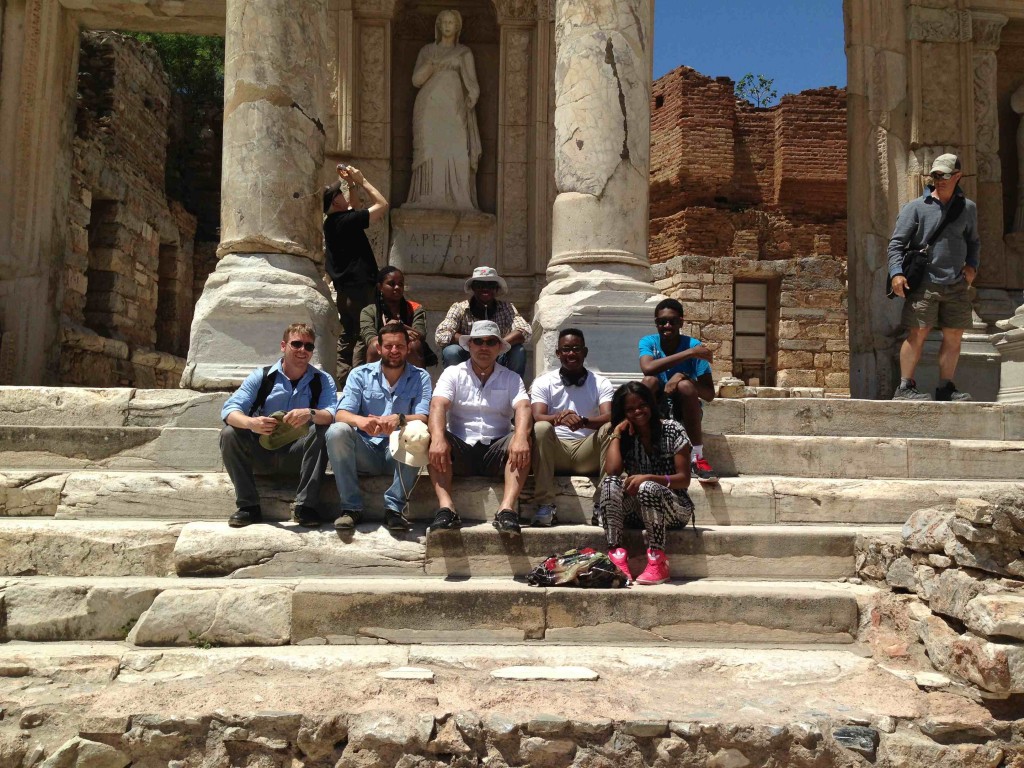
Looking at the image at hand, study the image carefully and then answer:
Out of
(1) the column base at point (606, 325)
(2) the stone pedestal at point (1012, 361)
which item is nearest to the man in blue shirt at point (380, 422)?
(1) the column base at point (606, 325)

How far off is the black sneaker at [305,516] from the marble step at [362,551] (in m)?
0.06

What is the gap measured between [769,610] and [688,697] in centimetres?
87

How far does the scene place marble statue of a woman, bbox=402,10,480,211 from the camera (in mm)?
10211

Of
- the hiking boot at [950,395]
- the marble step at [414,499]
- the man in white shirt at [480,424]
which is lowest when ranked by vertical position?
the marble step at [414,499]

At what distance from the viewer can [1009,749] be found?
409 centimetres

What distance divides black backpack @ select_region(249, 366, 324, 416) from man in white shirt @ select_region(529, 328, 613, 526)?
1.33 m

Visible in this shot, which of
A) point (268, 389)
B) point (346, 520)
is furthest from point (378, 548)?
point (268, 389)

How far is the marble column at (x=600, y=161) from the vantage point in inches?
301

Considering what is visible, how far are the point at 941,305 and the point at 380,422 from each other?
16.9ft

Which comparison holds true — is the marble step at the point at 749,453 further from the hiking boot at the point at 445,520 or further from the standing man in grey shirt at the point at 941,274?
the hiking boot at the point at 445,520

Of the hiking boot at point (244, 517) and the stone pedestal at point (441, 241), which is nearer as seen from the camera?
the hiking boot at point (244, 517)

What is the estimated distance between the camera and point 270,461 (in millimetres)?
5715

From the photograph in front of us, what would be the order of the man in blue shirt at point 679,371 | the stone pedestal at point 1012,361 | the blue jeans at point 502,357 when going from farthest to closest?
the stone pedestal at point 1012,361 → the blue jeans at point 502,357 → the man in blue shirt at point 679,371

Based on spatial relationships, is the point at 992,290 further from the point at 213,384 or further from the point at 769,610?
the point at 213,384
